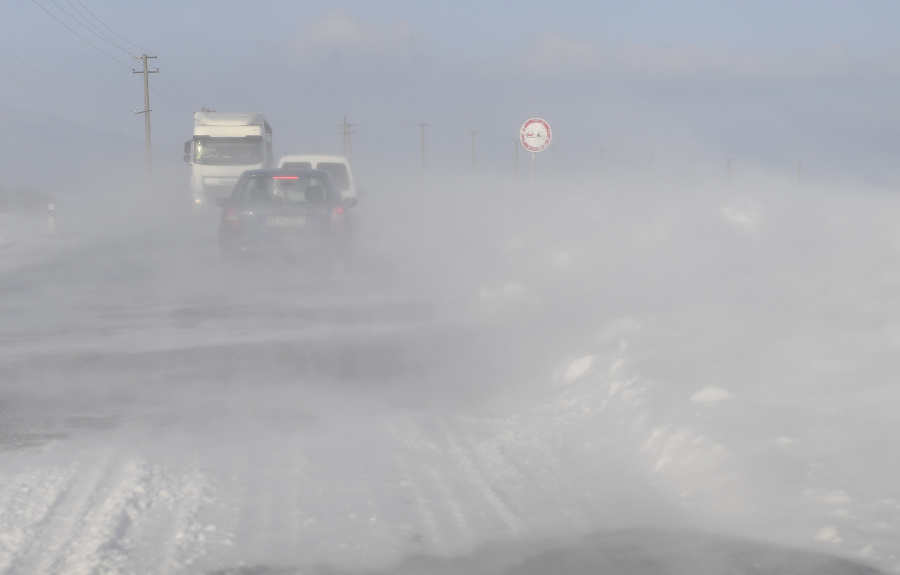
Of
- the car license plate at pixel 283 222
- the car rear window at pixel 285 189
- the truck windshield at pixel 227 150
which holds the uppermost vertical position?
the truck windshield at pixel 227 150

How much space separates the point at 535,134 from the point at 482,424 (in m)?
13.0

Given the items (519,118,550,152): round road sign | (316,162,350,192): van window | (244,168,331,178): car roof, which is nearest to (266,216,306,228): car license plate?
(244,168,331,178): car roof

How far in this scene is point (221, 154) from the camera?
28.3 m

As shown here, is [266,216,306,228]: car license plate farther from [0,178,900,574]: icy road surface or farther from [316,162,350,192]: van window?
[316,162,350,192]: van window

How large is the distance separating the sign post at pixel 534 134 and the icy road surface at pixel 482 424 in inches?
261

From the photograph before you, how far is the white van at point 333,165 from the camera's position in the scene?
21.9m

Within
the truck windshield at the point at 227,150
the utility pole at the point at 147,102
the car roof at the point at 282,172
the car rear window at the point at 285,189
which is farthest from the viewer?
the utility pole at the point at 147,102

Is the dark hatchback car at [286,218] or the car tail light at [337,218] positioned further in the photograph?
the car tail light at [337,218]

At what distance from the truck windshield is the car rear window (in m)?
14.3

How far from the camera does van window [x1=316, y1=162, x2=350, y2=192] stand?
22.0m

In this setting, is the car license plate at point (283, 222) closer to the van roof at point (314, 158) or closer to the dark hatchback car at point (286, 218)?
the dark hatchback car at point (286, 218)

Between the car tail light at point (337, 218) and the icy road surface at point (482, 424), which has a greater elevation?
the car tail light at point (337, 218)

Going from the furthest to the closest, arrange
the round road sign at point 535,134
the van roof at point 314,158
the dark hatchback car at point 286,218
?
the van roof at point 314,158 → the round road sign at point 535,134 → the dark hatchback car at point 286,218

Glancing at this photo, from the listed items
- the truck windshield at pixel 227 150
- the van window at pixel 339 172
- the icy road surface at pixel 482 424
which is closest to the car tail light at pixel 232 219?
the icy road surface at pixel 482 424
